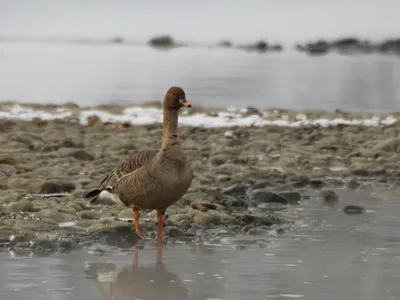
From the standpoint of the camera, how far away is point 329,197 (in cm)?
1537

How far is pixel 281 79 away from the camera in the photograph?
38.8 meters

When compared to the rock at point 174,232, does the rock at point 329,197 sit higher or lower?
higher

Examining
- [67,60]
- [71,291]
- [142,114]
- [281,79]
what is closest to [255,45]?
[67,60]

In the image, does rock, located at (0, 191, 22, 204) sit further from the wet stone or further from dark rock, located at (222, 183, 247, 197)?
the wet stone

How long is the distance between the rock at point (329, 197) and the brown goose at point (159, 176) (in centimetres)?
330

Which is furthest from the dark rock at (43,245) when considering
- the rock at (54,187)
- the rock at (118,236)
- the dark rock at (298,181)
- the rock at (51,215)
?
the dark rock at (298,181)

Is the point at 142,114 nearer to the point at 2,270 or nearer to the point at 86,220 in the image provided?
the point at 86,220

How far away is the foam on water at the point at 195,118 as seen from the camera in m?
22.5

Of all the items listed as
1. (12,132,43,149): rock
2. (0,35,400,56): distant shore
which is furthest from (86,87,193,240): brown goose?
(0,35,400,56): distant shore

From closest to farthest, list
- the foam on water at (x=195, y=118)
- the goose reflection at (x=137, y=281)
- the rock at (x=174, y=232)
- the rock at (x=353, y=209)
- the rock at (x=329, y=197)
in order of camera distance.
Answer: the goose reflection at (x=137, y=281)
the rock at (x=174, y=232)
the rock at (x=353, y=209)
the rock at (x=329, y=197)
the foam on water at (x=195, y=118)

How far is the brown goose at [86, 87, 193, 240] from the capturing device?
12273 millimetres

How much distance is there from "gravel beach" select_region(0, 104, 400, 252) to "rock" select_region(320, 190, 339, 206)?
15 millimetres

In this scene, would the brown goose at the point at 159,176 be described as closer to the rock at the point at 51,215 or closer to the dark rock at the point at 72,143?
the rock at the point at 51,215

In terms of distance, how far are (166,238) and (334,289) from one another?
2.87 m
